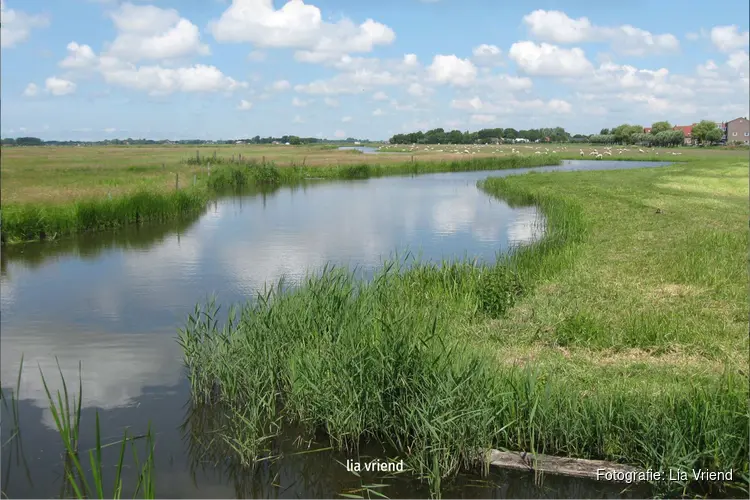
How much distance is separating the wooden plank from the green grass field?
0.13 m

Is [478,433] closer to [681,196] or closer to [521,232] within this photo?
Answer: [521,232]

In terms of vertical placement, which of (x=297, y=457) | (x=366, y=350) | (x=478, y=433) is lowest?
(x=297, y=457)

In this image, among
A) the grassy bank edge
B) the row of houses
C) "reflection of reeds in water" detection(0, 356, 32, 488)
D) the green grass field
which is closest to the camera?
the green grass field

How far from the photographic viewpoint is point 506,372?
7.11 meters

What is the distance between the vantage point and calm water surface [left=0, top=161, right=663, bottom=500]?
6180 millimetres

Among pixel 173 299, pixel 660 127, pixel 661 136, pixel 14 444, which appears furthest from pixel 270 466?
pixel 660 127

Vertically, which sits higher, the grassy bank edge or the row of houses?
the row of houses

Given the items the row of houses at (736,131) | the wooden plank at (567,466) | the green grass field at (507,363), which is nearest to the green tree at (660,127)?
the row of houses at (736,131)

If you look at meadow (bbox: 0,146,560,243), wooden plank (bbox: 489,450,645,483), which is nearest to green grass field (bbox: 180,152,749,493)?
wooden plank (bbox: 489,450,645,483)

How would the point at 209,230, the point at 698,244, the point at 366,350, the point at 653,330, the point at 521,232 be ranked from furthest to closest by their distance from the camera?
the point at 209,230 < the point at 521,232 < the point at 698,244 < the point at 653,330 < the point at 366,350

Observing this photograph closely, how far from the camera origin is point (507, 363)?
25.8 ft

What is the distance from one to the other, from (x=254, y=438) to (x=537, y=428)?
2.75 metres

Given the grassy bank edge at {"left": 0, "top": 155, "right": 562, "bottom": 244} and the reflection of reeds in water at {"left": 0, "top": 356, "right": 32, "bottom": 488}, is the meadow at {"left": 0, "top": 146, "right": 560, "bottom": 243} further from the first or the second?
the reflection of reeds in water at {"left": 0, "top": 356, "right": 32, "bottom": 488}

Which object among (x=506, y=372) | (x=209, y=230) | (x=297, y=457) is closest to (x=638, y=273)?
(x=506, y=372)
